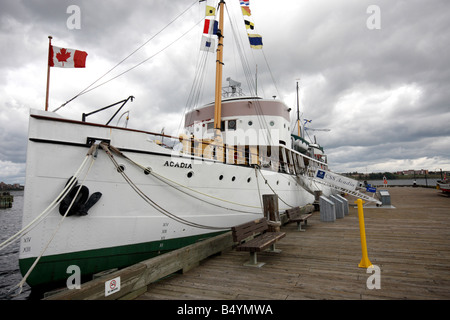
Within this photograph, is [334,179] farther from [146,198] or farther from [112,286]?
[112,286]

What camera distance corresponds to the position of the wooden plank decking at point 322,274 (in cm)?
356

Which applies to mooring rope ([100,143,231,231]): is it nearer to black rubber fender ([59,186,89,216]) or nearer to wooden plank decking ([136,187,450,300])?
black rubber fender ([59,186,89,216])

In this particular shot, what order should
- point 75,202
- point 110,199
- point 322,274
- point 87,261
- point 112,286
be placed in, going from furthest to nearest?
point 110,199
point 87,261
point 75,202
point 322,274
point 112,286

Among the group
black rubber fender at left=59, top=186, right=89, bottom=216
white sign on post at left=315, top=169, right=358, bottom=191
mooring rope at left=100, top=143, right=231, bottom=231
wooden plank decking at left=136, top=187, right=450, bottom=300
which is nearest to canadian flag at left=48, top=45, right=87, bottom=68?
mooring rope at left=100, top=143, right=231, bottom=231

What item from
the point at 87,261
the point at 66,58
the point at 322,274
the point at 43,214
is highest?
the point at 66,58

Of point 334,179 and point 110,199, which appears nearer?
point 110,199

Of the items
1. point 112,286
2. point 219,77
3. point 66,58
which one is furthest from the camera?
point 219,77

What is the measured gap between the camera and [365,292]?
3.54 meters

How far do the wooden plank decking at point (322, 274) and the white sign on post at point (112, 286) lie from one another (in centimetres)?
52

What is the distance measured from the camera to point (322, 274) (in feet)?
14.1

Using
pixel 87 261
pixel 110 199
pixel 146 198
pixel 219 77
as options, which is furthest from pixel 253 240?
pixel 219 77

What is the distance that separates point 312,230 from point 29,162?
8187 mm

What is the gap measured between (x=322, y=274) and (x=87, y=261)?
453 cm
